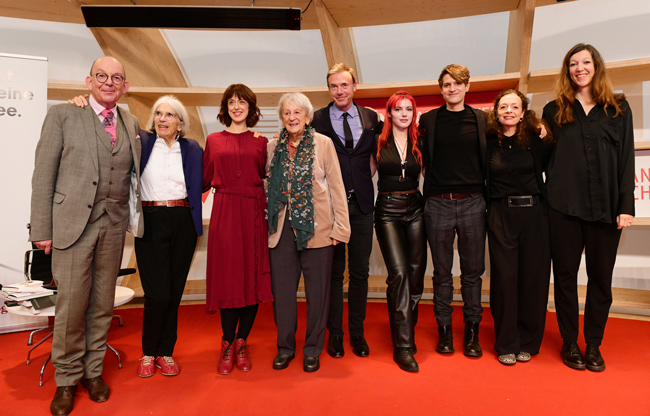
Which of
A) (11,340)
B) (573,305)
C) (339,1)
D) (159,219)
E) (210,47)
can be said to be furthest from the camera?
(210,47)

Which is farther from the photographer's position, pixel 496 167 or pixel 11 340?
pixel 11 340

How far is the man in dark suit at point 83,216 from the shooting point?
6.74 ft

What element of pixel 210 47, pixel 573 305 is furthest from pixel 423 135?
pixel 210 47

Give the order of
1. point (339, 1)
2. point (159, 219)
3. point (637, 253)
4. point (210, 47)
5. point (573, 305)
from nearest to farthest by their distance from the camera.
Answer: point (159, 219)
point (573, 305)
point (339, 1)
point (637, 253)
point (210, 47)

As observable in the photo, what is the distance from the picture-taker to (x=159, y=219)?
2332mm

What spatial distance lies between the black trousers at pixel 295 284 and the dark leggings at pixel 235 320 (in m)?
0.18

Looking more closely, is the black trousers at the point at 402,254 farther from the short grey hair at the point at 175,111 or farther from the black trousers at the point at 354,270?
the short grey hair at the point at 175,111

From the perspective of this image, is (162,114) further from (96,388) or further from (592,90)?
(592,90)

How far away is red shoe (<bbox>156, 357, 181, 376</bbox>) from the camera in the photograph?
7.86ft

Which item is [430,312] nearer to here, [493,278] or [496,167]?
[493,278]

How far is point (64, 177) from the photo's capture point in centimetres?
208

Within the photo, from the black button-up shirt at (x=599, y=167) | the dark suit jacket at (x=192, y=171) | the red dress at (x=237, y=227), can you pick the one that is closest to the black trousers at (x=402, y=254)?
the red dress at (x=237, y=227)

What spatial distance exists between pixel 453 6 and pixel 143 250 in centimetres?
350

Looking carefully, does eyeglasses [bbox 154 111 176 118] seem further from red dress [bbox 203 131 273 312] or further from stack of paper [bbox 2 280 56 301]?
stack of paper [bbox 2 280 56 301]
